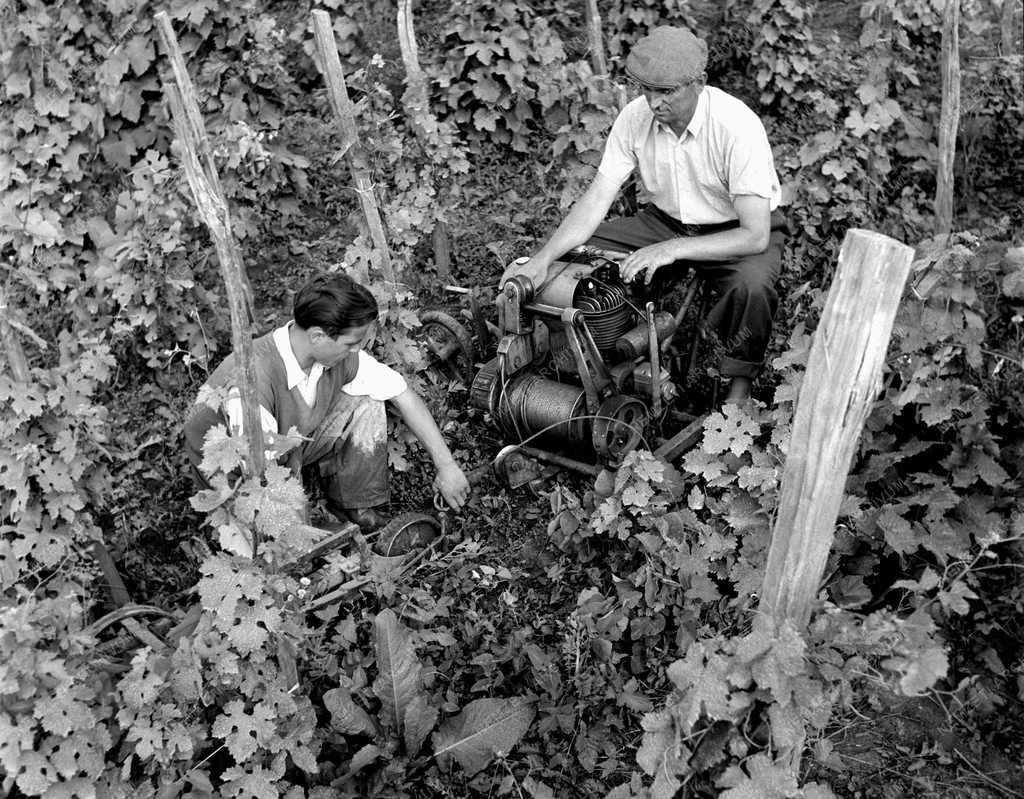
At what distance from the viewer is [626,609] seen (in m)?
3.85

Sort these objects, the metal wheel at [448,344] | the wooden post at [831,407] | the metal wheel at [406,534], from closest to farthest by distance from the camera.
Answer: the wooden post at [831,407]
the metal wheel at [406,534]
the metal wheel at [448,344]

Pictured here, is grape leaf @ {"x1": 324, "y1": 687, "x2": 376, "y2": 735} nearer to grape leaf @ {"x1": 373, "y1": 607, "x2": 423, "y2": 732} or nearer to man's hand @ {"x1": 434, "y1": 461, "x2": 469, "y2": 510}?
grape leaf @ {"x1": 373, "y1": 607, "x2": 423, "y2": 732}

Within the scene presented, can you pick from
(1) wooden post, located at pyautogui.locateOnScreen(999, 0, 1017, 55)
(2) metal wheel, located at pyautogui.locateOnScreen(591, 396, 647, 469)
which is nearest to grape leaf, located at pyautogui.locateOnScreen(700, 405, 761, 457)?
(2) metal wheel, located at pyautogui.locateOnScreen(591, 396, 647, 469)

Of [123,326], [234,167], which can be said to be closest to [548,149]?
[234,167]

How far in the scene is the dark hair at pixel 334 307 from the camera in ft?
11.8

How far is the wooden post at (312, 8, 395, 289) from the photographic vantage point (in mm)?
4531

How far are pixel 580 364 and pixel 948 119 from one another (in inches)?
87.3

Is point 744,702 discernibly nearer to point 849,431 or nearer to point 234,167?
point 849,431

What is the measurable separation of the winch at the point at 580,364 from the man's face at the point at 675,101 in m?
0.67

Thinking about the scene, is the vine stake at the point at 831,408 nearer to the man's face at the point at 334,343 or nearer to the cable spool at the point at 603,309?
the man's face at the point at 334,343

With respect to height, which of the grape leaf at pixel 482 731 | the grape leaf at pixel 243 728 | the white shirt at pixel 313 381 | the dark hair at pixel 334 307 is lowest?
the grape leaf at pixel 482 731

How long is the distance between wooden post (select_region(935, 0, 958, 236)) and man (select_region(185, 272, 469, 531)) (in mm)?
2659

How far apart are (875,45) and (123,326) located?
5013mm

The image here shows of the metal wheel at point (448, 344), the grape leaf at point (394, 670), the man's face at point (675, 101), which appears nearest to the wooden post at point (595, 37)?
the man's face at point (675, 101)
